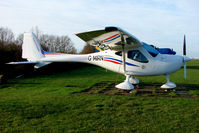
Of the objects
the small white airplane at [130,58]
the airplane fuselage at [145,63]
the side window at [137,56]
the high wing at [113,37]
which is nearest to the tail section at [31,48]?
the small white airplane at [130,58]

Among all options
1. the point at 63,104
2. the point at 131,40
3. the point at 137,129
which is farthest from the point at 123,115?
the point at 131,40

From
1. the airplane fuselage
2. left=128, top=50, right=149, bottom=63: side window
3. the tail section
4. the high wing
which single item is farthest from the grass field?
the tail section

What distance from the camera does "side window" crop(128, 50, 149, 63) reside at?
25.4 feet

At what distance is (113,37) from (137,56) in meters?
1.97

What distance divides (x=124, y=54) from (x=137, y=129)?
443 centimetres

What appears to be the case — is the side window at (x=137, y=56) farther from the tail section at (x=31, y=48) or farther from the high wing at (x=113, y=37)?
the tail section at (x=31, y=48)

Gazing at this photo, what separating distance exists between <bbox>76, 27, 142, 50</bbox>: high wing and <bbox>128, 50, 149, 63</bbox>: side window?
0.29 metres

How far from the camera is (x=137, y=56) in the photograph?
7.81 m

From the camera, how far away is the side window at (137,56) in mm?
7738

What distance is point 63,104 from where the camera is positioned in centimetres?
546

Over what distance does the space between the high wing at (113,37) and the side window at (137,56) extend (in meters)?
0.29

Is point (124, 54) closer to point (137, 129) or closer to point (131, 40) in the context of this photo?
point (131, 40)

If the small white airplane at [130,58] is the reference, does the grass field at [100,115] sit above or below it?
below

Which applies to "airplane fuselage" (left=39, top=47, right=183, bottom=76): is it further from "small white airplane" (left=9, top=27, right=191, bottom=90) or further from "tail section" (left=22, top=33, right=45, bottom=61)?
"tail section" (left=22, top=33, right=45, bottom=61)
